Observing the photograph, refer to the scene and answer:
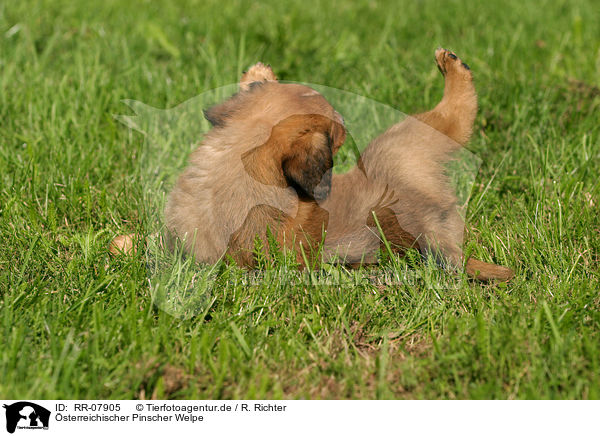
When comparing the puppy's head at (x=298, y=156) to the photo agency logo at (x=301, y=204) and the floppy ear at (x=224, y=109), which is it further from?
the floppy ear at (x=224, y=109)

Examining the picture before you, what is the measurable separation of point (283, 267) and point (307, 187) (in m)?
0.45

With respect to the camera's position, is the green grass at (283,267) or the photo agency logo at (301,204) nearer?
the green grass at (283,267)

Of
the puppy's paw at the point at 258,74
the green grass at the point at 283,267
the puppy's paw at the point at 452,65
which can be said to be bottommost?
the green grass at the point at 283,267

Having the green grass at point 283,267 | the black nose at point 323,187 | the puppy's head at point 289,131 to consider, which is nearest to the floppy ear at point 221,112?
the puppy's head at point 289,131

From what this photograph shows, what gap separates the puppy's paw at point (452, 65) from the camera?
3561 millimetres

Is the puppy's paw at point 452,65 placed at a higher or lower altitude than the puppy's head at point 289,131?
higher

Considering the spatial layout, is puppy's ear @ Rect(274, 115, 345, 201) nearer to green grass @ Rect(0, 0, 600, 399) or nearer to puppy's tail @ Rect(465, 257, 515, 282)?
green grass @ Rect(0, 0, 600, 399)

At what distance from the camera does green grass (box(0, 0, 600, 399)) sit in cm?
259
